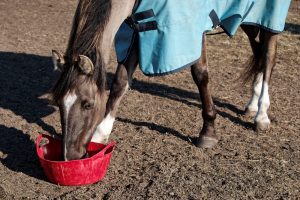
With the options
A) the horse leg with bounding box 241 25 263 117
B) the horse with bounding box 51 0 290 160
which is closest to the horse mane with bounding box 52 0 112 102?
the horse with bounding box 51 0 290 160

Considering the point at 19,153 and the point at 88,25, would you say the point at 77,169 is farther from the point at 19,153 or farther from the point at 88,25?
the point at 88,25

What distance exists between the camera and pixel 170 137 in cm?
438

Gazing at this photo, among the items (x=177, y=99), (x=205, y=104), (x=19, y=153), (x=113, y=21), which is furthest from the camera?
(x=177, y=99)

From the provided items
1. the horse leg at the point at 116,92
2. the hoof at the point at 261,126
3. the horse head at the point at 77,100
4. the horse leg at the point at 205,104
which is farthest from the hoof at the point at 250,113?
the horse head at the point at 77,100

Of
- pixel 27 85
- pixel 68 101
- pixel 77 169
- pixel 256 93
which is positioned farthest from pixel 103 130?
pixel 27 85

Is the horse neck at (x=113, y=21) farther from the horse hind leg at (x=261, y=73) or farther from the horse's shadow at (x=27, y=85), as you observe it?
the horse hind leg at (x=261, y=73)

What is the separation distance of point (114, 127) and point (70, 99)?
1.30 m

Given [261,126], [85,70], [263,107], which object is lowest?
[261,126]

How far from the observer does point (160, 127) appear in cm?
459

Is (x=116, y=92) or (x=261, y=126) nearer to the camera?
(x=116, y=92)

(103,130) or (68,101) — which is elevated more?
(68,101)

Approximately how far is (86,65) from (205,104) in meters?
1.32

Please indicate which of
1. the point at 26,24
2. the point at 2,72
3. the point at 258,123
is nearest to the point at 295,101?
the point at 258,123

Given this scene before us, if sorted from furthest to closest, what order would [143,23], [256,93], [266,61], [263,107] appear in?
[256,93] → [266,61] → [263,107] → [143,23]
